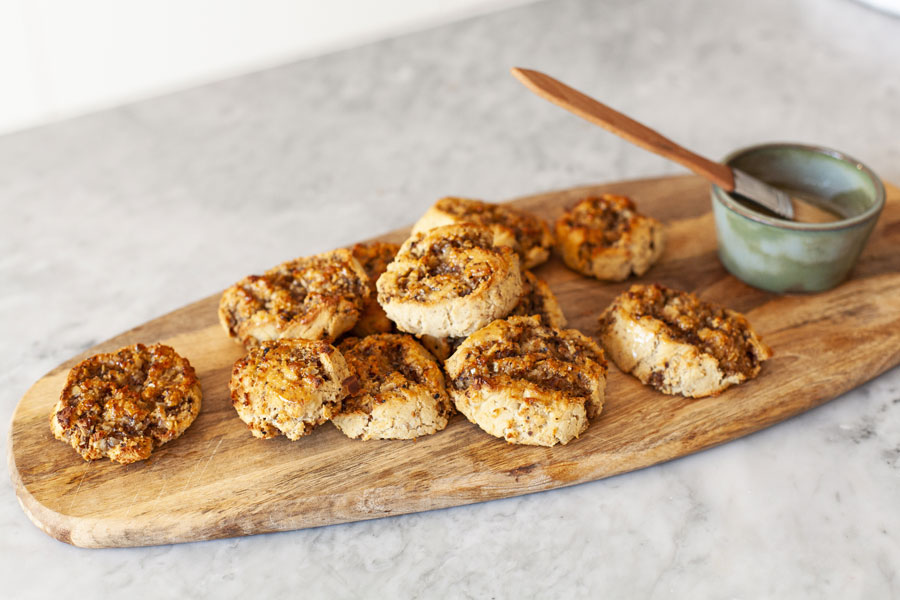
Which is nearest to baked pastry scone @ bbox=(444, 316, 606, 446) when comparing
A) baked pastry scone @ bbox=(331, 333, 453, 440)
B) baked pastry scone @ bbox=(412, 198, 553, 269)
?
baked pastry scone @ bbox=(331, 333, 453, 440)

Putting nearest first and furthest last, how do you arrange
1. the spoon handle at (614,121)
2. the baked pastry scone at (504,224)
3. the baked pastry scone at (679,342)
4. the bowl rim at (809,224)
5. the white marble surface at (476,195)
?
1. the white marble surface at (476,195)
2. the baked pastry scone at (679,342)
3. the spoon handle at (614,121)
4. the bowl rim at (809,224)
5. the baked pastry scone at (504,224)

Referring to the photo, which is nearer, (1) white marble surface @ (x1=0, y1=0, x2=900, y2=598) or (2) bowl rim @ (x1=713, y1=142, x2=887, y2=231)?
(1) white marble surface @ (x1=0, y1=0, x2=900, y2=598)

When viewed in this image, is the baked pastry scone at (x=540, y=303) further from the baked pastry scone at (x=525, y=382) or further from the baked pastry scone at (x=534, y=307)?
the baked pastry scone at (x=525, y=382)

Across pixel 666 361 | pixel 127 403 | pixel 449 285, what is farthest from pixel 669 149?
pixel 127 403

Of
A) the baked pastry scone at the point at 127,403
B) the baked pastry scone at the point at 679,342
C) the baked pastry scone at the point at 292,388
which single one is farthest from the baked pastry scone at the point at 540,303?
the baked pastry scone at the point at 127,403

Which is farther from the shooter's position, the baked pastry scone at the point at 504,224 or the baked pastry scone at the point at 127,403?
the baked pastry scone at the point at 504,224

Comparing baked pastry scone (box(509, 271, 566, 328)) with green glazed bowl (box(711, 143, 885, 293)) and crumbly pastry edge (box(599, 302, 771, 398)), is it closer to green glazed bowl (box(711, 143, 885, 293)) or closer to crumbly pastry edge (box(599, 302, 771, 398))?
crumbly pastry edge (box(599, 302, 771, 398))
